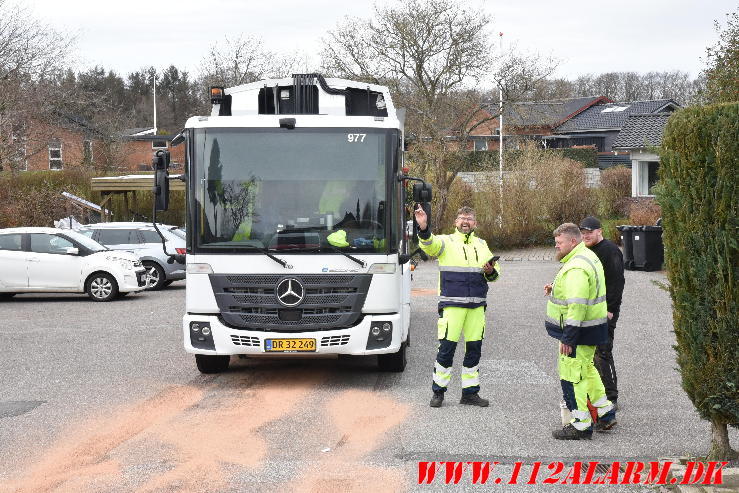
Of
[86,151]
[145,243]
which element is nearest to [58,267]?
[145,243]

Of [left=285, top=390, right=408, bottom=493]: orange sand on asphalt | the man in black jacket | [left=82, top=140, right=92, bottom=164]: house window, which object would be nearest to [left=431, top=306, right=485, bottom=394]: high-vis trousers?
[left=285, top=390, right=408, bottom=493]: orange sand on asphalt

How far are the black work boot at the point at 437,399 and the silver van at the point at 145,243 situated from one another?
49.8 ft

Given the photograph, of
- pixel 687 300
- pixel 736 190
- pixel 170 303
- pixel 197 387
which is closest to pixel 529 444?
pixel 687 300

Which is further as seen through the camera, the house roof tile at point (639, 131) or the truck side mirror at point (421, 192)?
the house roof tile at point (639, 131)

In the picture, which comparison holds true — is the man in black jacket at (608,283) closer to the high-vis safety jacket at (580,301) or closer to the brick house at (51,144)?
the high-vis safety jacket at (580,301)

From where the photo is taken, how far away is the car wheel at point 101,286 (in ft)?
66.7

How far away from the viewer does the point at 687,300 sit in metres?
6.45

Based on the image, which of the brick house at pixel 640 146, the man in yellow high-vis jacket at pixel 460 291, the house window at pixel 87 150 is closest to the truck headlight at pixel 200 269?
the man in yellow high-vis jacket at pixel 460 291

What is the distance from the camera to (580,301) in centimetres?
758

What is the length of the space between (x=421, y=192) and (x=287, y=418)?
2750mm

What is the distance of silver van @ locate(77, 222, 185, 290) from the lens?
76.9 ft

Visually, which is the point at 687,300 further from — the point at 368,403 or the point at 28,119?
the point at 28,119

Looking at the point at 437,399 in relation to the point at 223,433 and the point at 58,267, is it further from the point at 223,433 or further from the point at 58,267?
the point at 58,267

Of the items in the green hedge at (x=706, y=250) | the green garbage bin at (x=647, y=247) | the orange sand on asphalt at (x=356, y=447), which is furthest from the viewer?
the green garbage bin at (x=647, y=247)
